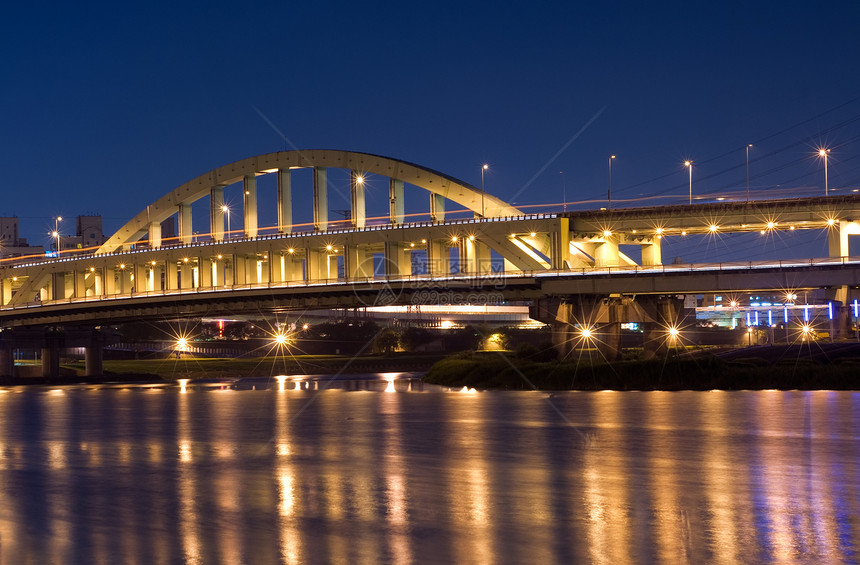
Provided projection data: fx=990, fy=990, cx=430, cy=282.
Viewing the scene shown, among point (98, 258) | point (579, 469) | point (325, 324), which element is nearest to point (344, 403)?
point (579, 469)

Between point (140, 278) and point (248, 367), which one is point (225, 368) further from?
point (140, 278)

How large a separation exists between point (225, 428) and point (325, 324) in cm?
12307

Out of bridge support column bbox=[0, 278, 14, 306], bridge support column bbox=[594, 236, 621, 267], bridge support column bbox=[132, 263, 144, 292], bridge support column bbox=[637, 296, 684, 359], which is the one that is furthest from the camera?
bridge support column bbox=[0, 278, 14, 306]

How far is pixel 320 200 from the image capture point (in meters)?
87.2

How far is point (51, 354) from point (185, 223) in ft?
60.6

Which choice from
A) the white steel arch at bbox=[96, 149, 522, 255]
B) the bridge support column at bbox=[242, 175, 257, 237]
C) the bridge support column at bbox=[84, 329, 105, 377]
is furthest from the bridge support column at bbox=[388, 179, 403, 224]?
the bridge support column at bbox=[84, 329, 105, 377]

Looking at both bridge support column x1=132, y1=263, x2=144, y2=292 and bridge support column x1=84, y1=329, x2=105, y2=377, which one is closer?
bridge support column x1=132, y1=263, x2=144, y2=292

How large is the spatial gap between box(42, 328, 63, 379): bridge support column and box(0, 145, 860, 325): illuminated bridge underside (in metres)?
3.27

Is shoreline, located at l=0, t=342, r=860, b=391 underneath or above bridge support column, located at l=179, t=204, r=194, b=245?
underneath

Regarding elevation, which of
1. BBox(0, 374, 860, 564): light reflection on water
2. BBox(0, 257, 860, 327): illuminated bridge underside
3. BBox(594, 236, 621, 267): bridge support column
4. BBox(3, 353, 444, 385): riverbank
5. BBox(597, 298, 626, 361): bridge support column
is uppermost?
BBox(594, 236, 621, 267): bridge support column

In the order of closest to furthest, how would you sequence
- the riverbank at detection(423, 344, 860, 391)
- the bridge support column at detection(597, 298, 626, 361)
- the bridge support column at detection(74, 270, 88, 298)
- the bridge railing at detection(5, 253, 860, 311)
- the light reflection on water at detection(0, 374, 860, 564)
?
1. the light reflection on water at detection(0, 374, 860, 564)
2. the riverbank at detection(423, 344, 860, 391)
3. the bridge railing at detection(5, 253, 860, 311)
4. the bridge support column at detection(597, 298, 626, 361)
5. the bridge support column at detection(74, 270, 88, 298)

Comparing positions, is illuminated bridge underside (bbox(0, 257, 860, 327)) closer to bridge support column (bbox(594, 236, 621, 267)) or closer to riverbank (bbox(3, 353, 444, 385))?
bridge support column (bbox(594, 236, 621, 267))

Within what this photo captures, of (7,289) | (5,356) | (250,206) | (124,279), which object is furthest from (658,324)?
(7,289)

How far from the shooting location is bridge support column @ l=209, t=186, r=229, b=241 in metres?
91.6
